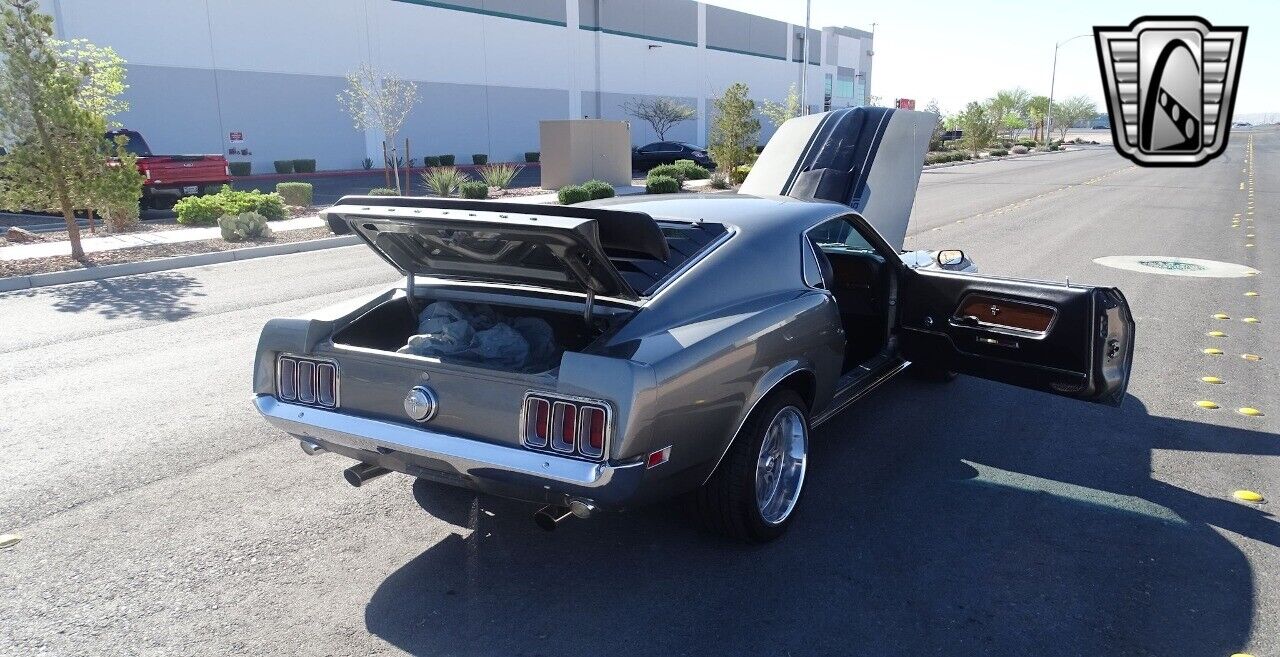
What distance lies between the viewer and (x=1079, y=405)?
598 centimetres

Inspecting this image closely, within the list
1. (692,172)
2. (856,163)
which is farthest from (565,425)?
(692,172)

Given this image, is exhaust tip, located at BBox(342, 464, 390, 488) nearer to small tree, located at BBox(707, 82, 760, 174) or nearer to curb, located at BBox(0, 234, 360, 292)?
curb, located at BBox(0, 234, 360, 292)

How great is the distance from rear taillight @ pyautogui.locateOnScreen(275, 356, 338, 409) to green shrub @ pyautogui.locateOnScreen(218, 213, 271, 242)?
40.1ft

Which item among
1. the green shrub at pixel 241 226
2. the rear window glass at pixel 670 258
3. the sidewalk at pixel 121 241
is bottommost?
the sidewalk at pixel 121 241

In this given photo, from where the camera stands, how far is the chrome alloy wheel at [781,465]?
390 centimetres

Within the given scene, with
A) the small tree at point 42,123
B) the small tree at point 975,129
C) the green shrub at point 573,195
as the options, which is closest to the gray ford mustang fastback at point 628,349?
the small tree at point 42,123

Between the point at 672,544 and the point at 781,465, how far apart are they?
Answer: 61 centimetres

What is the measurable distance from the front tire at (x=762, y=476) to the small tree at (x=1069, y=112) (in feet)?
359

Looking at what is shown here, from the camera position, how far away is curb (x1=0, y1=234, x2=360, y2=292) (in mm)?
11156

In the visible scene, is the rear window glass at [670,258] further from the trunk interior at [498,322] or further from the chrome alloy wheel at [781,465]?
the chrome alloy wheel at [781,465]

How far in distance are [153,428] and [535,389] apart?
343 centimetres

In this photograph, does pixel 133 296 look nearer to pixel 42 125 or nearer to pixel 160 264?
pixel 160 264

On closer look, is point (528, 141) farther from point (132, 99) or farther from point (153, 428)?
point (153, 428)

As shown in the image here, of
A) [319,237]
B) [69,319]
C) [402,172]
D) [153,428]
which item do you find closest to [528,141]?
[402,172]
